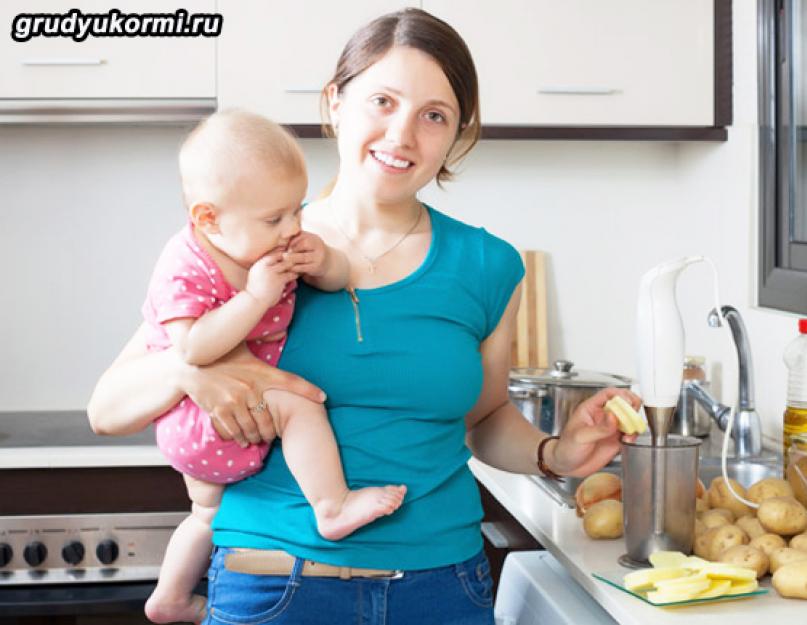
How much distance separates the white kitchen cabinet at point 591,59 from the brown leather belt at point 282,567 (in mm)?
1527

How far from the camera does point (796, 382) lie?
2004 mm

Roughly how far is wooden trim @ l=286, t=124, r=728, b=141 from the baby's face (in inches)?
51.7

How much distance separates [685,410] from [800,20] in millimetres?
836

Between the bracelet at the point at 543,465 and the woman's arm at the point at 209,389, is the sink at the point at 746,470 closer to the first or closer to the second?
the bracelet at the point at 543,465

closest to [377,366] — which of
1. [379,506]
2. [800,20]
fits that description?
[379,506]

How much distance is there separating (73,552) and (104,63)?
109cm

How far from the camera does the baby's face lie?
1.40 meters

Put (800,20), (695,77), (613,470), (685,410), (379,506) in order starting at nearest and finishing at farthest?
(379,506) < (613,470) < (800,20) < (685,410) < (695,77)

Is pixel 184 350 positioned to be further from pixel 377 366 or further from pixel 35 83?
pixel 35 83

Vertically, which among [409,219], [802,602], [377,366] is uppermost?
[409,219]

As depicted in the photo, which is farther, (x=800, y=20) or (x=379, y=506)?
(x=800, y=20)

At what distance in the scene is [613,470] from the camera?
2141 millimetres

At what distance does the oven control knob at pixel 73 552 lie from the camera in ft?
8.19

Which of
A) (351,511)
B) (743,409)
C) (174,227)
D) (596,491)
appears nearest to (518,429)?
(596,491)
